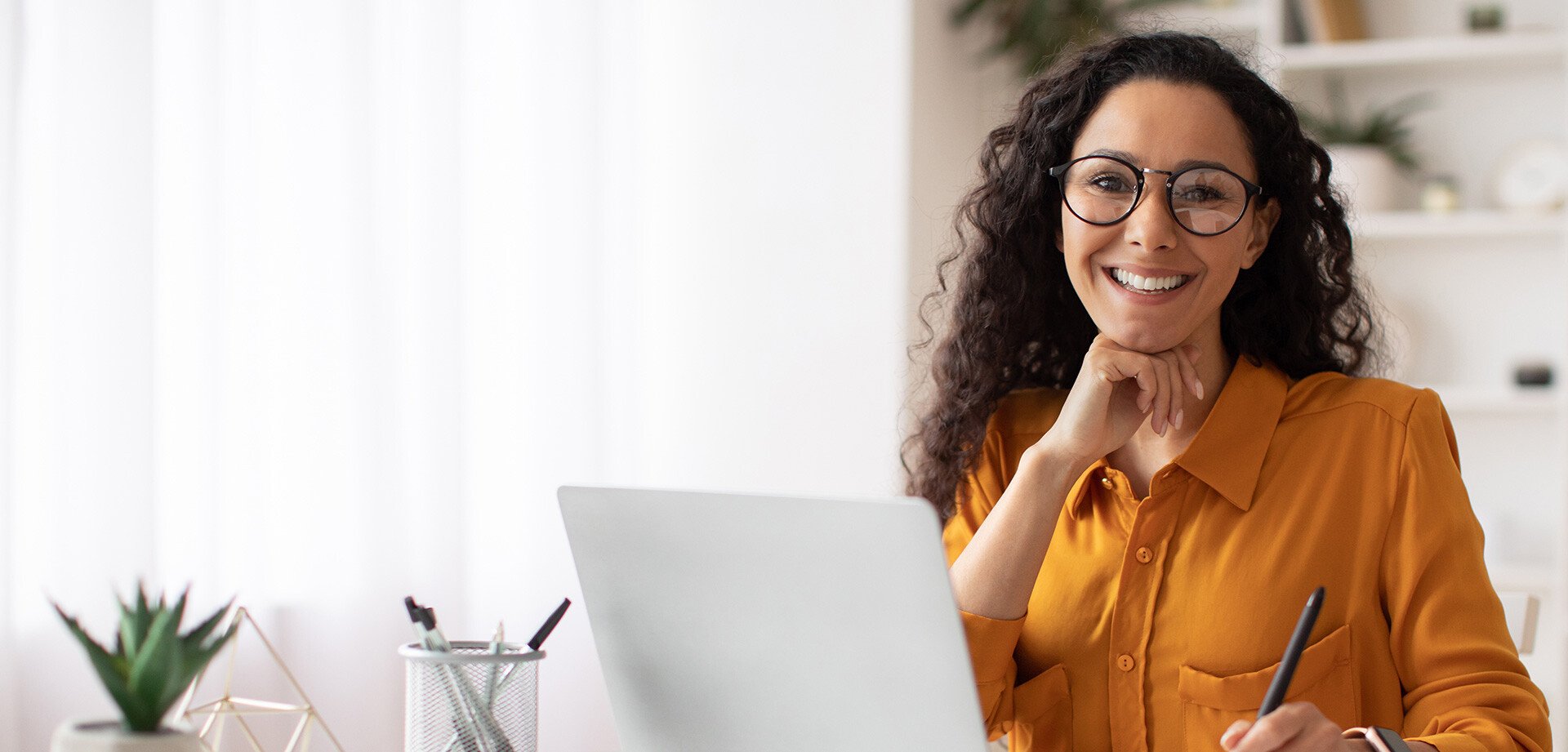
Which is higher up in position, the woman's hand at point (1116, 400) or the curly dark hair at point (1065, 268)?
the curly dark hair at point (1065, 268)

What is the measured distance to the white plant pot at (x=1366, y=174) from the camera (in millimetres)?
2947

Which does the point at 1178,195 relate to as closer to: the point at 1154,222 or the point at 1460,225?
the point at 1154,222

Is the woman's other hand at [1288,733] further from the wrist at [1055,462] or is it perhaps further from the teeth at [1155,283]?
the teeth at [1155,283]

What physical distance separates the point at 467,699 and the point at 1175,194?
748mm

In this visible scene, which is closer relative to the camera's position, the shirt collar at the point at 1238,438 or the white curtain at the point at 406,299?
the shirt collar at the point at 1238,438

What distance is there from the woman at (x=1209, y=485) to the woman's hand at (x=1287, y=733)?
8.5 inches

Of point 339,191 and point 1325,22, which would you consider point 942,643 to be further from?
point 1325,22

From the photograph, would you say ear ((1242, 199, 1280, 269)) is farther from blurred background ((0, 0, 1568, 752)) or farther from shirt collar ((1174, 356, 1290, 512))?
blurred background ((0, 0, 1568, 752))

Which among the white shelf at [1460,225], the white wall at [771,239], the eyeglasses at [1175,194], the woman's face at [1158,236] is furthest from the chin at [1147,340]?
the white shelf at [1460,225]

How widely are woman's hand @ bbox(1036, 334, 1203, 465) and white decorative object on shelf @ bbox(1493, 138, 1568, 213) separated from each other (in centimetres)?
202

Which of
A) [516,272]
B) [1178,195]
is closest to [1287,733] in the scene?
[1178,195]

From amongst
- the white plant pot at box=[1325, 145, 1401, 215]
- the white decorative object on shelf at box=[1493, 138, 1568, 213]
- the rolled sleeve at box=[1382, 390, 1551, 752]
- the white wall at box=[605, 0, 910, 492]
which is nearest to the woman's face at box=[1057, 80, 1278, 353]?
the rolled sleeve at box=[1382, 390, 1551, 752]

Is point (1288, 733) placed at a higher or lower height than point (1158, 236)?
lower

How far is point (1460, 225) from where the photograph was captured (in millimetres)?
2895
